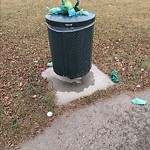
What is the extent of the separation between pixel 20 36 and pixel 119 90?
119 inches

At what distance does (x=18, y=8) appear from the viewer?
24.9 feet

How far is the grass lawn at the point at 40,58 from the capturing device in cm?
314

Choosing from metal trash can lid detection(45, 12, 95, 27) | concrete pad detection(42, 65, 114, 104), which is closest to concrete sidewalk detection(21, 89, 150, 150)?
concrete pad detection(42, 65, 114, 104)

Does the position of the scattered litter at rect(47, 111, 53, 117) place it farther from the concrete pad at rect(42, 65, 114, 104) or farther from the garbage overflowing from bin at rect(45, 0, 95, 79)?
the garbage overflowing from bin at rect(45, 0, 95, 79)

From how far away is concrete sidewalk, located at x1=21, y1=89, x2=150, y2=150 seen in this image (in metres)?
2.71

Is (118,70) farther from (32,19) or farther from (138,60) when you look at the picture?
(32,19)

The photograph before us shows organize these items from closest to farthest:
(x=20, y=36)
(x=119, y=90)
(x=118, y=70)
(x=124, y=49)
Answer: (x=119, y=90) → (x=118, y=70) → (x=124, y=49) → (x=20, y=36)

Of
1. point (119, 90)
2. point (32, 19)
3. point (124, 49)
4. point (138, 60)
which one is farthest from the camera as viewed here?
point (32, 19)

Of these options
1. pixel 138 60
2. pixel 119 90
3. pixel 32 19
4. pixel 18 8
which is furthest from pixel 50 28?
pixel 18 8

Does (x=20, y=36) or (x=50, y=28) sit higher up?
(x=50, y=28)

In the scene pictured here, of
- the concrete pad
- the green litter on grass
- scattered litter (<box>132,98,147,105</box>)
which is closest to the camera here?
scattered litter (<box>132,98,147,105</box>)

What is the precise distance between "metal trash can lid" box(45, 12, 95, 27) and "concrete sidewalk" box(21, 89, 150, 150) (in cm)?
117

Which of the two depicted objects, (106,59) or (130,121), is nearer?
(130,121)

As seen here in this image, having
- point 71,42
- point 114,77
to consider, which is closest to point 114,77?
point 114,77
